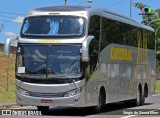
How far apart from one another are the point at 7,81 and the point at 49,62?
1572cm

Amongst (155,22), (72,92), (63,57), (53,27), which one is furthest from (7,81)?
(155,22)

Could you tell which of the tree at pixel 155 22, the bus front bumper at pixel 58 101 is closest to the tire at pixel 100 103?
the bus front bumper at pixel 58 101

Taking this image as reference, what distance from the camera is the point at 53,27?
56.9 feet

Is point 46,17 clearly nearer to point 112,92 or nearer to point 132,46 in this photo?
point 112,92

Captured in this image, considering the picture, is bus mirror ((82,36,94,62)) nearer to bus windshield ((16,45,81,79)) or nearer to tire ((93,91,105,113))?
bus windshield ((16,45,81,79))

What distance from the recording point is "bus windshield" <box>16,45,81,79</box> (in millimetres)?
16828

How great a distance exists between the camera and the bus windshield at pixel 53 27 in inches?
678

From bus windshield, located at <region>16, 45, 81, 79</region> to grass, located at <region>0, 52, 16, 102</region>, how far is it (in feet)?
31.8

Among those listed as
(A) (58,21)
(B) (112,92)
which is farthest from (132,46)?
(A) (58,21)

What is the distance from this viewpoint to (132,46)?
2319 centimetres

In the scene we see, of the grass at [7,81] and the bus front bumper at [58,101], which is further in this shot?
the grass at [7,81]

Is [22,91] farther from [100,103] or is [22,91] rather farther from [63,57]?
[100,103]

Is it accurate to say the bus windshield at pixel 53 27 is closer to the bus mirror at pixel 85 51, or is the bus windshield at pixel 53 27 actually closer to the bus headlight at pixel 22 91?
the bus mirror at pixel 85 51

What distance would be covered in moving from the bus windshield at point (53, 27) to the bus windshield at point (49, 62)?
0.52 metres
